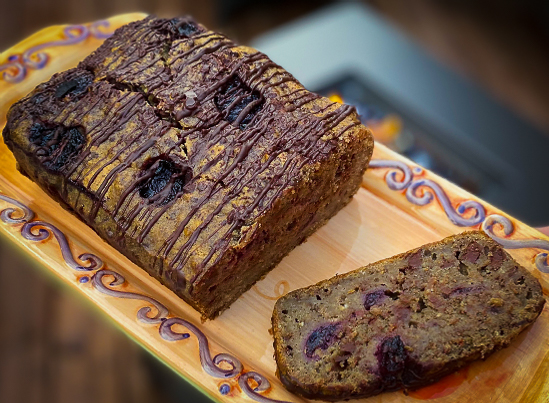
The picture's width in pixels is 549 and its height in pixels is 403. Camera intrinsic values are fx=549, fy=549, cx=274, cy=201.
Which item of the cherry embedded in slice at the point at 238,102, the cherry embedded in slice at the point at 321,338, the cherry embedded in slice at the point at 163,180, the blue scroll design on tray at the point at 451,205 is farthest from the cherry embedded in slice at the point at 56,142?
the blue scroll design on tray at the point at 451,205

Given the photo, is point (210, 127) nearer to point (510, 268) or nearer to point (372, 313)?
point (372, 313)

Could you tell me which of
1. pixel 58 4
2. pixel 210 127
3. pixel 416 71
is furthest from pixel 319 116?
pixel 58 4

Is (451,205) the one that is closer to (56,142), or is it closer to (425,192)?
(425,192)

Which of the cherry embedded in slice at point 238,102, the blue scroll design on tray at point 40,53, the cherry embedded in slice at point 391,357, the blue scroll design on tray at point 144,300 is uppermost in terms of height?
the cherry embedded in slice at point 238,102

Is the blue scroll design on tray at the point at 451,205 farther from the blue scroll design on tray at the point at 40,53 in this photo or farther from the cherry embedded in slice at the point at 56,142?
the blue scroll design on tray at the point at 40,53

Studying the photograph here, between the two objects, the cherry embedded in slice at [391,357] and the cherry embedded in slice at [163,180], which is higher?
the cherry embedded in slice at [163,180]

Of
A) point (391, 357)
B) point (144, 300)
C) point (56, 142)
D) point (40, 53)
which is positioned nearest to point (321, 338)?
point (391, 357)
